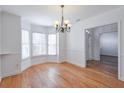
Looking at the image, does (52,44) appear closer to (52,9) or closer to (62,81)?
(52,9)

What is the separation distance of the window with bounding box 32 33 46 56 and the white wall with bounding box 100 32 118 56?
641 centimetres

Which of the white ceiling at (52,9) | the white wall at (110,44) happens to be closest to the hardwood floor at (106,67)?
the white ceiling at (52,9)

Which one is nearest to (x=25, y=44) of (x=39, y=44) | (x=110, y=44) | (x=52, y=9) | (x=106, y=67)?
(x=39, y=44)

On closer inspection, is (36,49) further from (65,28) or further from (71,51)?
(65,28)

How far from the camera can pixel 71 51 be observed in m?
7.45

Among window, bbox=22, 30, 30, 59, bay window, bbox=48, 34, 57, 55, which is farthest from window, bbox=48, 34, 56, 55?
window, bbox=22, 30, 30, 59

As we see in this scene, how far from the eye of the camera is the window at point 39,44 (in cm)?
721

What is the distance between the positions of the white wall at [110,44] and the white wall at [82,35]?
200 inches

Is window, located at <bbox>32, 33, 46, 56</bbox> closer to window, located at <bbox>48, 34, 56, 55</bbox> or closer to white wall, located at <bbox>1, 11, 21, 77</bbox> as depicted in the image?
window, located at <bbox>48, 34, 56, 55</bbox>

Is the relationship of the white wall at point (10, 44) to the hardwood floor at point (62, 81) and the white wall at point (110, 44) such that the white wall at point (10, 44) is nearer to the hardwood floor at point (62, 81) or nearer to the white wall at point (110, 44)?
the hardwood floor at point (62, 81)

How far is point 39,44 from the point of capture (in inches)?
299

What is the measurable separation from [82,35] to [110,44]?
19.5ft

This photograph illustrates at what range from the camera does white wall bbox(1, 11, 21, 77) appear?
4570mm
